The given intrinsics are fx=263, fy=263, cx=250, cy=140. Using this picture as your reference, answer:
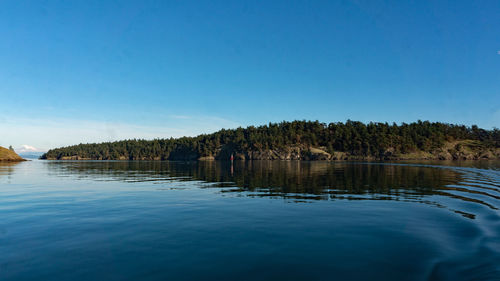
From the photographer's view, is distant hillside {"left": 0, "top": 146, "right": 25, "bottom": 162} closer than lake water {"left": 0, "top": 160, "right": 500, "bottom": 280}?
No

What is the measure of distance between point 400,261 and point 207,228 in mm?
8663

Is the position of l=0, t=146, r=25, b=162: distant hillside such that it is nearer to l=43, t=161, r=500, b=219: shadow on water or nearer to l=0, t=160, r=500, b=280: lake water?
l=43, t=161, r=500, b=219: shadow on water

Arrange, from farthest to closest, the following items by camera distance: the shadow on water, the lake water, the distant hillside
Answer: the distant hillside
the shadow on water
the lake water

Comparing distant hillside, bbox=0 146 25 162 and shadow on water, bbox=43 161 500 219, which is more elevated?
distant hillside, bbox=0 146 25 162

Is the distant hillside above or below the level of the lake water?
above

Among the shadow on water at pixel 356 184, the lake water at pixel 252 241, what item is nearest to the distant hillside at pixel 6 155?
the shadow on water at pixel 356 184

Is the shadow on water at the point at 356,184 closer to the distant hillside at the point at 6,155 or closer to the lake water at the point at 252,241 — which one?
the lake water at the point at 252,241

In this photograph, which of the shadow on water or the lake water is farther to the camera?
the shadow on water

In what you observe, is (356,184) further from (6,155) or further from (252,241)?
(6,155)

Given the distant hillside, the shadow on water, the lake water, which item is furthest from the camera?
the distant hillside

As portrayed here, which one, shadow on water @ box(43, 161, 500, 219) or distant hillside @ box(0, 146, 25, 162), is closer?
shadow on water @ box(43, 161, 500, 219)

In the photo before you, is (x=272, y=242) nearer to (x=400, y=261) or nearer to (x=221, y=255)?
(x=221, y=255)

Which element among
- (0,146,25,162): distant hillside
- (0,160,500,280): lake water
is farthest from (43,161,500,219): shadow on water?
(0,146,25,162): distant hillside

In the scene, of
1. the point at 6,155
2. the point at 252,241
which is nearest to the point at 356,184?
the point at 252,241
